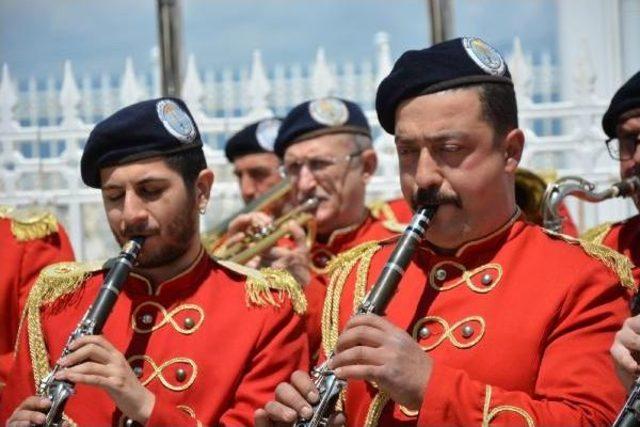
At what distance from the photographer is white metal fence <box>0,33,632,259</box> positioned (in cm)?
959

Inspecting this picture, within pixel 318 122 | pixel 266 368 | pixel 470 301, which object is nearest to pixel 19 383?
pixel 266 368

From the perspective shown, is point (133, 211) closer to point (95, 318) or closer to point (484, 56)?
point (95, 318)

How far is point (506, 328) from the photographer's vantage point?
3270mm

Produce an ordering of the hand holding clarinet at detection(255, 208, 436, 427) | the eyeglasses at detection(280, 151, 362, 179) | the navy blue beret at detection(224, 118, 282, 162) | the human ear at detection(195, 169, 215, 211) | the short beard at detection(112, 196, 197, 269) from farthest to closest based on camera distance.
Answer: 1. the navy blue beret at detection(224, 118, 282, 162)
2. the eyeglasses at detection(280, 151, 362, 179)
3. the human ear at detection(195, 169, 215, 211)
4. the short beard at detection(112, 196, 197, 269)
5. the hand holding clarinet at detection(255, 208, 436, 427)

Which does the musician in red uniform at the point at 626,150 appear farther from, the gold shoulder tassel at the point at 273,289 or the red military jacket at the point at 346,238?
the red military jacket at the point at 346,238

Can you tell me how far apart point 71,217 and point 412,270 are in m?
6.49

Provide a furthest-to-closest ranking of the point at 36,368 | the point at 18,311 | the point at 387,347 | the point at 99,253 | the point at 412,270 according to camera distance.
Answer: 1. the point at 99,253
2. the point at 18,311
3. the point at 36,368
4. the point at 412,270
5. the point at 387,347

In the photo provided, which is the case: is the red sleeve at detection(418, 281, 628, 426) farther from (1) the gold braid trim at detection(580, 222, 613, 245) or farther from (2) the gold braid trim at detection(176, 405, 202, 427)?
(1) the gold braid trim at detection(580, 222, 613, 245)

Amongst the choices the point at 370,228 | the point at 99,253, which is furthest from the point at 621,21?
the point at 370,228

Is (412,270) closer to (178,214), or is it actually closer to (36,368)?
(178,214)

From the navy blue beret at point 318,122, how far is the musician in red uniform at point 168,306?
213 centimetres

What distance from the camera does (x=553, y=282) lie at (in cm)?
331

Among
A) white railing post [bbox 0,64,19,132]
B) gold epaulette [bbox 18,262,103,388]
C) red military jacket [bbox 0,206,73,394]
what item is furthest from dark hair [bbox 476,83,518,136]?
white railing post [bbox 0,64,19,132]

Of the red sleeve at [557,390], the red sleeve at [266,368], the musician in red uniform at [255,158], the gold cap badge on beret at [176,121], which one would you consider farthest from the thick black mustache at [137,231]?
A: the musician in red uniform at [255,158]
